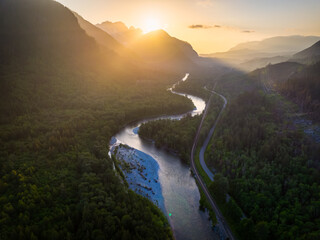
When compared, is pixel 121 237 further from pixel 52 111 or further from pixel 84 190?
pixel 52 111

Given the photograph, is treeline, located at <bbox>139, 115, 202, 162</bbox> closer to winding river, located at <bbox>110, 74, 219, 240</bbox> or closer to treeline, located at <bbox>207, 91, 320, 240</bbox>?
winding river, located at <bbox>110, 74, 219, 240</bbox>

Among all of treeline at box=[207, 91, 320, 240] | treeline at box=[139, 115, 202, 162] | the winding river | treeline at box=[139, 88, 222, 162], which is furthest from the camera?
treeline at box=[139, 88, 222, 162]

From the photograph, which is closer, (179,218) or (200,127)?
(179,218)

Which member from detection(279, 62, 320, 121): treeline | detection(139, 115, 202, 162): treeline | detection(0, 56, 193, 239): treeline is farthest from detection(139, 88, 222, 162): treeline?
detection(279, 62, 320, 121): treeline

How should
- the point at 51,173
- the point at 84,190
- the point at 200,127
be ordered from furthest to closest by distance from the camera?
the point at 200,127
the point at 51,173
the point at 84,190

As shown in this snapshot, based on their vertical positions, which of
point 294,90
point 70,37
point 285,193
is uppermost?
point 70,37

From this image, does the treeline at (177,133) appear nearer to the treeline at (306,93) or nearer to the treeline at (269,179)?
the treeline at (269,179)

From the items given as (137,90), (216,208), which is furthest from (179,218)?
(137,90)
